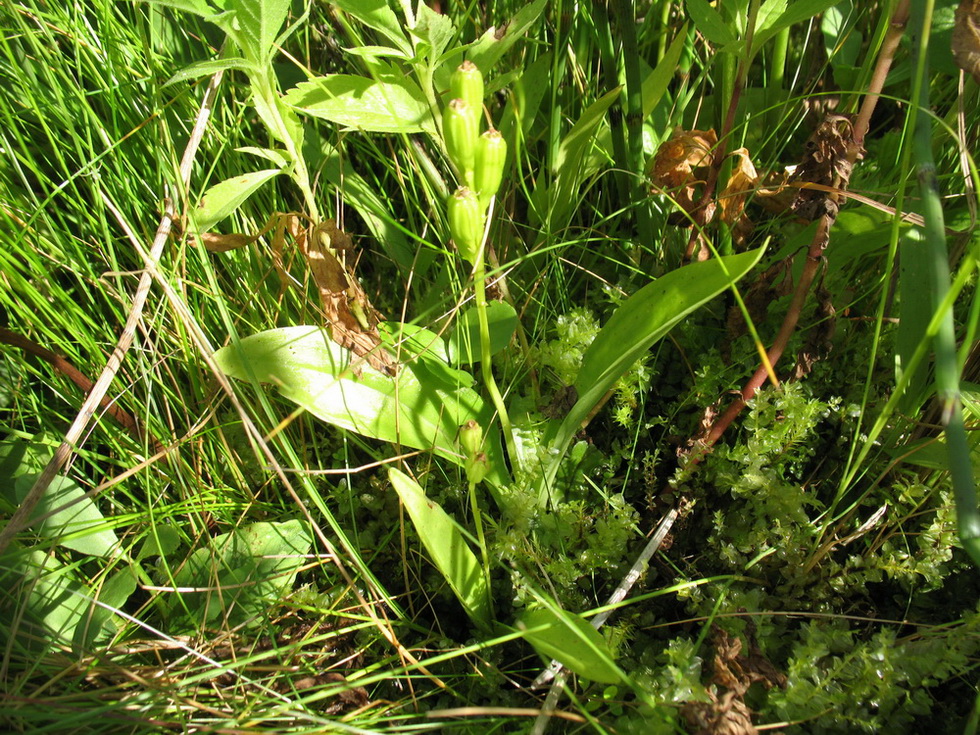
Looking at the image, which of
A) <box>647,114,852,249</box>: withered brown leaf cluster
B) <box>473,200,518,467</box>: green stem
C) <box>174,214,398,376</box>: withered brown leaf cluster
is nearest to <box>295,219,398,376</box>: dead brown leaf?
<box>174,214,398,376</box>: withered brown leaf cluster

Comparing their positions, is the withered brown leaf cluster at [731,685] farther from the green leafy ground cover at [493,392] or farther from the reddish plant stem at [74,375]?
the reddish plant stem at [74,375]

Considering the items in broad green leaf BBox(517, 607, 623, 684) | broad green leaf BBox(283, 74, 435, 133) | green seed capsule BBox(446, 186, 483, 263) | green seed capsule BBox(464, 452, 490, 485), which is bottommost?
broad green leaf BBox(517, 607, 623, 684)

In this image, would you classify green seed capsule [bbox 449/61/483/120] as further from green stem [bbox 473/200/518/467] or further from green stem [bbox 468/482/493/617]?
green stem [bbox 468/482/493/617]

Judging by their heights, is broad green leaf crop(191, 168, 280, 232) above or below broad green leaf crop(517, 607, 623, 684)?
above

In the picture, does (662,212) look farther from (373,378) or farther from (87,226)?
(87,226)

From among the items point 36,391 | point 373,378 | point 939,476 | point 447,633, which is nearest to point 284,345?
point 373,378

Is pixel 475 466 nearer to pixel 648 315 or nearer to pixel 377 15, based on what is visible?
pixel 648 315
